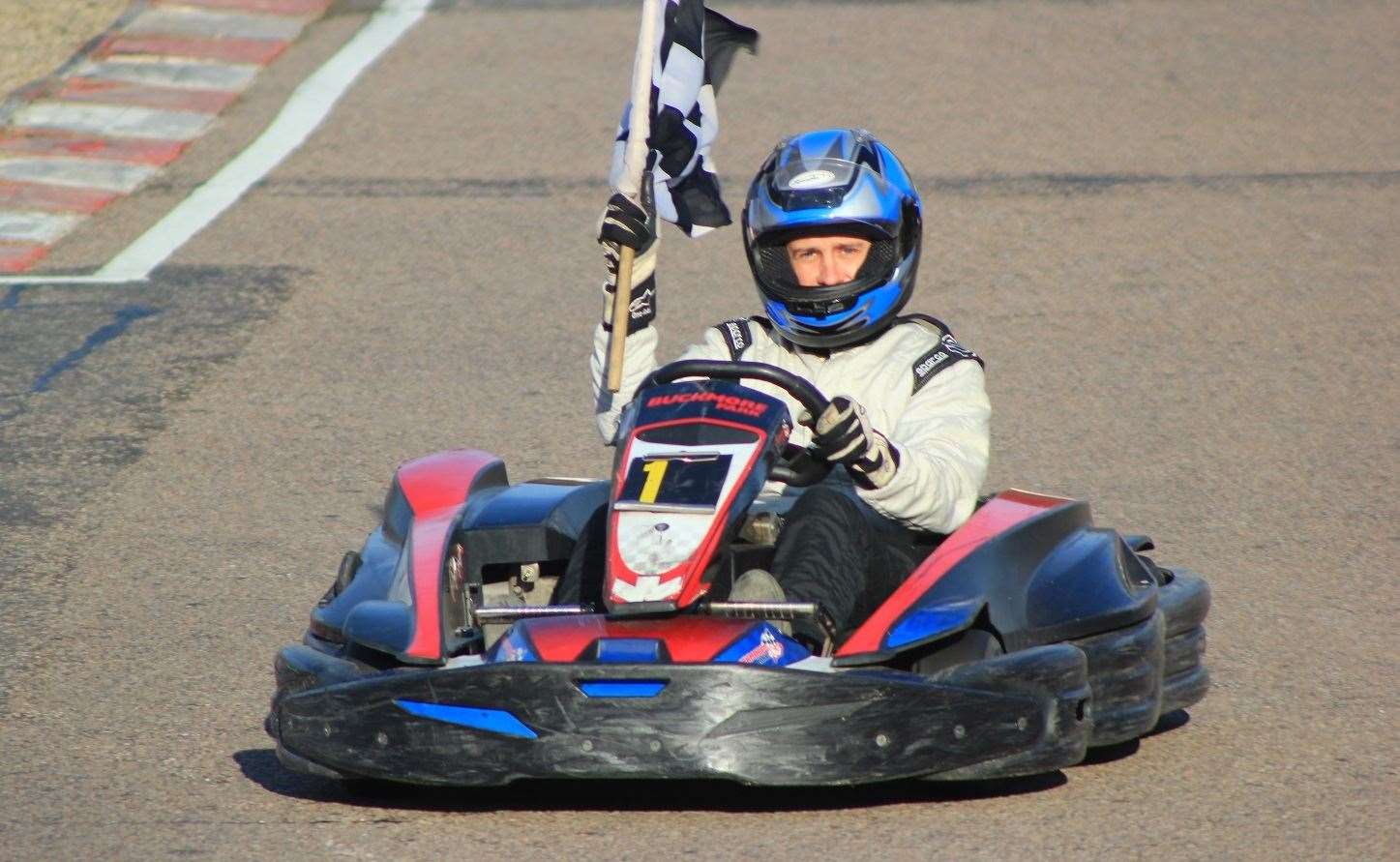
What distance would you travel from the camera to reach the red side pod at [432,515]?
4621 millimetres

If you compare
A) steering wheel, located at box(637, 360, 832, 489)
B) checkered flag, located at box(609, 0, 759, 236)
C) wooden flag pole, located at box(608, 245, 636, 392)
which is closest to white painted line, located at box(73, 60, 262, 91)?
checkered flag, located at box(609, 0, 759, 236)

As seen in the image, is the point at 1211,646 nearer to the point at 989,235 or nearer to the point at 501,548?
the point at 501,548

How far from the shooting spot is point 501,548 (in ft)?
17.0

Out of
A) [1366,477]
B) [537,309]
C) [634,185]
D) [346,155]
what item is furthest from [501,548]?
[346,155]

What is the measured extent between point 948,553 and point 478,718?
44.9 inches

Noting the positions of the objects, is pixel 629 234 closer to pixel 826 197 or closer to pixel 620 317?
pixel 620 317

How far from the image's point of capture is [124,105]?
11.4m

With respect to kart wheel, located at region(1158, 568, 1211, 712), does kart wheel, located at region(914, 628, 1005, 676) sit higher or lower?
higher

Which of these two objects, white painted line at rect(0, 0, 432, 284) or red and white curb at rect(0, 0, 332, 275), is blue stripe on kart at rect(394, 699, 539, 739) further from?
red and white curb at rect(0, 0, 332, 275)

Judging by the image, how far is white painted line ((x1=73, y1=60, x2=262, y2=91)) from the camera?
461 inches

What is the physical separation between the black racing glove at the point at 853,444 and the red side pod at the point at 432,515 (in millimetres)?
878

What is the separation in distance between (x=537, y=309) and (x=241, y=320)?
3.87 ft

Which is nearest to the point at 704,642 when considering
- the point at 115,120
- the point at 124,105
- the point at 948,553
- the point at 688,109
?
the point at 948,553

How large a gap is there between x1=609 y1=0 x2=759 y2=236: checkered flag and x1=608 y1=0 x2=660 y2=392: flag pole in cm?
9
